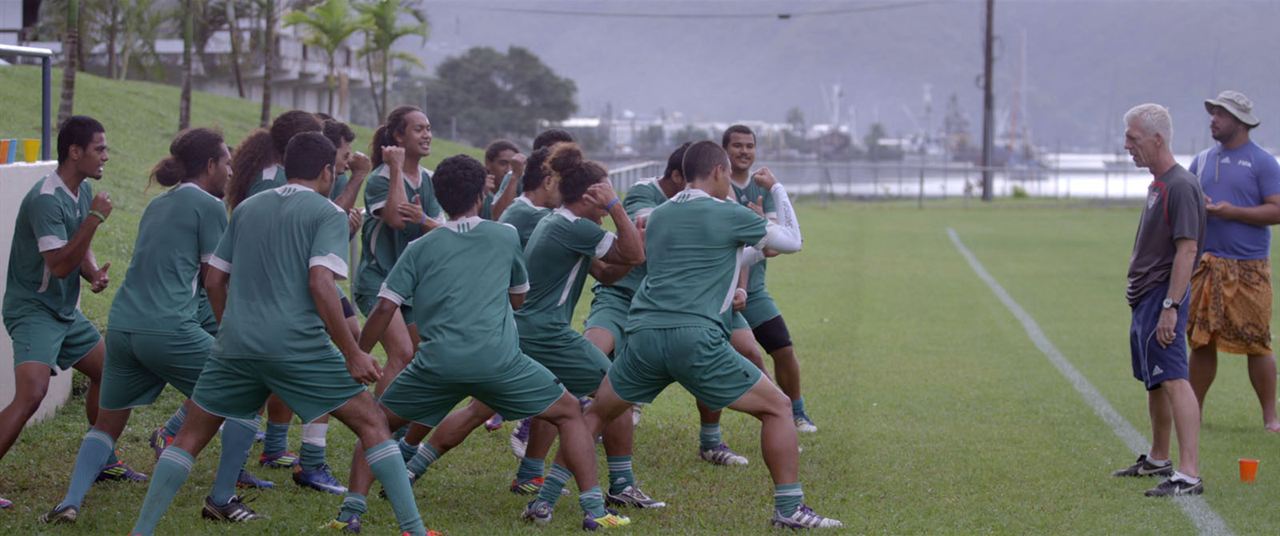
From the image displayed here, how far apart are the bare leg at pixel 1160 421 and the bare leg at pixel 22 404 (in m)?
5.74

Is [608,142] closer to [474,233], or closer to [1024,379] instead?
[1024,379]

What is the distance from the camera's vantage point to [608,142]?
75.3 m

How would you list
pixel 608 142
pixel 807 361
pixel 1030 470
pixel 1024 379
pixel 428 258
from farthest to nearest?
pixel 608 142
pixel 807 361
pixel 1024 379
pixel 1030 470
pixel 428 258

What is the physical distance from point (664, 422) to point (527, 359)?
3386 mm

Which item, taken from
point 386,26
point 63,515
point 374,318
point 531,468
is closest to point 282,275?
point 374,318

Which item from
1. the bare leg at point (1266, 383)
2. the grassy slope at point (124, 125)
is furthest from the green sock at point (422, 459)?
the bare leg at point (1266, 383)

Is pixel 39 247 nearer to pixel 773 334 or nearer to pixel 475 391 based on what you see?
pixel 475 391

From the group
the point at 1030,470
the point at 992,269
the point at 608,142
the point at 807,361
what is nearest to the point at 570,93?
the point at 608,142

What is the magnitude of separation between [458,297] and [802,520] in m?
1.88

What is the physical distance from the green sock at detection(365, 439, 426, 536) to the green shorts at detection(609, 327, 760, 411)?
1.20 m

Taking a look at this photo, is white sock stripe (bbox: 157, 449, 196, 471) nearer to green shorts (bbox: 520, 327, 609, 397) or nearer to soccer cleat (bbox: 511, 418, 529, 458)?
green shorts (bbox: 520, 327, 609, 397)

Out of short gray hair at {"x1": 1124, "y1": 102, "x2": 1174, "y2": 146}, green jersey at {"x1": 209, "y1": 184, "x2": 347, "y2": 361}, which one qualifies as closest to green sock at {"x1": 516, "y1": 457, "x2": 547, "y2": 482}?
green jersey at {"x1": 209, "y1": 184, "x2": 347, "y2": 361}

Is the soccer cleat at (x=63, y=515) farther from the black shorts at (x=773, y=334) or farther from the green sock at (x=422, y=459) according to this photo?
the black shorts at (x=773, y=334)

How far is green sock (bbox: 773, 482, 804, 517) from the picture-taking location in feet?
21.9
